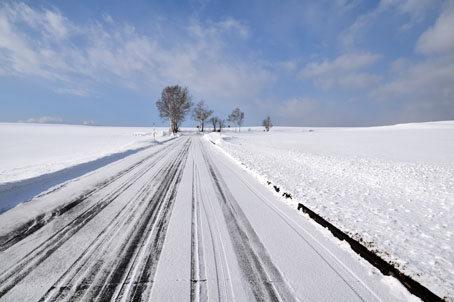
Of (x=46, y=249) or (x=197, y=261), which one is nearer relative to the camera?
(x=197, y=261)

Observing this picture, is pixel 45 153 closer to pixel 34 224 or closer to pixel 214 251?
pixel 34 224

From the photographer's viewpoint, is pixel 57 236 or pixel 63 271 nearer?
pixel 63 271

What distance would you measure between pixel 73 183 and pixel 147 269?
4.64 metres

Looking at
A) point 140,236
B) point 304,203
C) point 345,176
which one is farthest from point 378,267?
point 345,176

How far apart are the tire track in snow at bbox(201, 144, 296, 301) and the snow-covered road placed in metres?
0.01

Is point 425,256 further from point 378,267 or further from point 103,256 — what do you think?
point 103,256

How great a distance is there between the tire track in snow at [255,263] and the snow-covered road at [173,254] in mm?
11

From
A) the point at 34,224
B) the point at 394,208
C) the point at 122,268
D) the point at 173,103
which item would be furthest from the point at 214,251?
the point at 173,103

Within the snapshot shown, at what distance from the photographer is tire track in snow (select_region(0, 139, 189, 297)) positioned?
1915 millimetres

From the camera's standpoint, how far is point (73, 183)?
5180 mm

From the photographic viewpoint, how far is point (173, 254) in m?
2.36

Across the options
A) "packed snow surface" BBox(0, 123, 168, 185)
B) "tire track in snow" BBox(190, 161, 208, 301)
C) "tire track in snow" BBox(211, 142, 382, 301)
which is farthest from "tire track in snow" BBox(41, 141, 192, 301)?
"packed snow surface" BBox(0, 123, 168, 185)

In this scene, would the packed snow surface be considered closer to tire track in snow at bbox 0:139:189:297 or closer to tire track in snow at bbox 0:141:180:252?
tire track in snow at bbox 0:141:180:252

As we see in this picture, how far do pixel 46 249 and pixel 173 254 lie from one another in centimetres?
171
